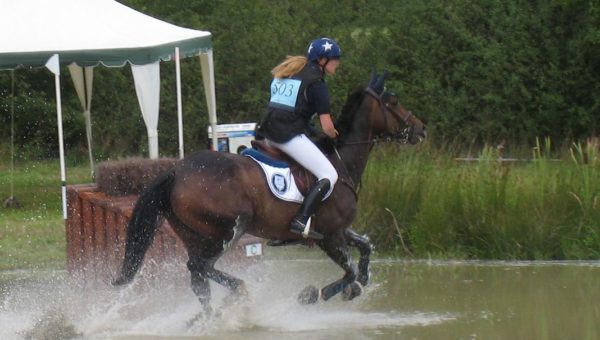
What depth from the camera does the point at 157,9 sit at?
25.9 meters

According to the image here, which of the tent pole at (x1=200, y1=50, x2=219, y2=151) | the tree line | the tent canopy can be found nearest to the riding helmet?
the tent canopy

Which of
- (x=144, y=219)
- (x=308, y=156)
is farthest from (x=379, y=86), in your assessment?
(x=144, y=219)

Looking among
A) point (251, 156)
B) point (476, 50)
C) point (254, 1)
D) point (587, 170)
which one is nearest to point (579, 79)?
point (476, 50)

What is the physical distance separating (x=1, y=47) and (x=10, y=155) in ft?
29.2

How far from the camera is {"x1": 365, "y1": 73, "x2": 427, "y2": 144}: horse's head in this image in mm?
10789

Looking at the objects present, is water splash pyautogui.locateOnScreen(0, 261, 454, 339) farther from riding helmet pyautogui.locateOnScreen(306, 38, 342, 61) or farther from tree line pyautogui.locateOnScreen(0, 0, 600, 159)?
tree line pyautogui.locateOnScreen(0, 0, 600, 159)

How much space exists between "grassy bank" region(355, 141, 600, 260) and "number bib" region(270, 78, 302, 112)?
3.85 metres

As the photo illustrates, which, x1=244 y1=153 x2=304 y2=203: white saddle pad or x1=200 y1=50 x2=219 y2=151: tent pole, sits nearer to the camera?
x1=244 y1=153 x2=304 y2=203: white saddle pad

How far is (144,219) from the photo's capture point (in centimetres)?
1007

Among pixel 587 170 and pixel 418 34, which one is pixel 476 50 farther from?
pixel 587 170

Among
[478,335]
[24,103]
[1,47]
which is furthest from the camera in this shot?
[24,103]

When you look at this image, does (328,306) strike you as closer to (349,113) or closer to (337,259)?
(337,259)

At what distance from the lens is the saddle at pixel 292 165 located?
33.6 ft

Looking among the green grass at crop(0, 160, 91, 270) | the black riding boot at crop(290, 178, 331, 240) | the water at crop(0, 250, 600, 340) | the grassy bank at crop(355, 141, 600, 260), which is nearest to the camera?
the water at crop(0, 250, 600, 340)
